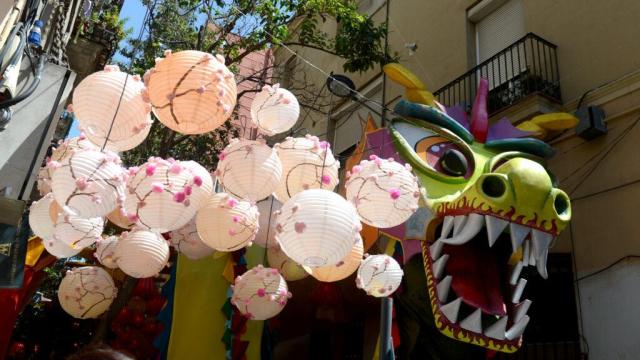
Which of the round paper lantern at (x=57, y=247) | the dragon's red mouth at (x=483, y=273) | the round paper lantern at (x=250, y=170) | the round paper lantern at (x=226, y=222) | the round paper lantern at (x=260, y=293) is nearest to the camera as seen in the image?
the round paper lantern at (x=250, y=170)

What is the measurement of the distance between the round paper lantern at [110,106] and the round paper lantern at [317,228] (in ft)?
4.49

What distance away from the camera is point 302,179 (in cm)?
493

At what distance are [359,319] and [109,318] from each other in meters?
3.16

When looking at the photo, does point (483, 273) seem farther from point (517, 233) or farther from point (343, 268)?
point (343, 268)

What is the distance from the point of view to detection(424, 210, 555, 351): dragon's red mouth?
197 inches

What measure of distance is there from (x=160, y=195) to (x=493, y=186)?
3068 millimetres

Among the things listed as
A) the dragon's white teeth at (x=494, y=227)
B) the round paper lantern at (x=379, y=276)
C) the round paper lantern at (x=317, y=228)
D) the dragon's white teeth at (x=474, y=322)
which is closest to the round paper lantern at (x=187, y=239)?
the round paper lantern at (x=379, y=276)

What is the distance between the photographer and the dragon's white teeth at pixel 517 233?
500cm

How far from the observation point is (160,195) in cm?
416

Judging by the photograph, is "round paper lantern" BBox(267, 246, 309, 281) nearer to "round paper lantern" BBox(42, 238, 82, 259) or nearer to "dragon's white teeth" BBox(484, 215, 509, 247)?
"round paper lantern" BBox(42, 238, 82, 259)

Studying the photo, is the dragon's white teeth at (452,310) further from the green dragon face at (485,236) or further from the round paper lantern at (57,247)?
the round paper lantern at (57,247)

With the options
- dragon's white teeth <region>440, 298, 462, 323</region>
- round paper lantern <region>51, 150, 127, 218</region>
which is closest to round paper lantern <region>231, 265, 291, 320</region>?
dragon's white teeth <region>440, 298, 462, 323</region>

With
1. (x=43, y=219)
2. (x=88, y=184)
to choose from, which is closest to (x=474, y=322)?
(x=88, y=184)

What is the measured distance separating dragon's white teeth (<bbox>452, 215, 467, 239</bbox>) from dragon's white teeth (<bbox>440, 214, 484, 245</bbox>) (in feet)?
0.17
